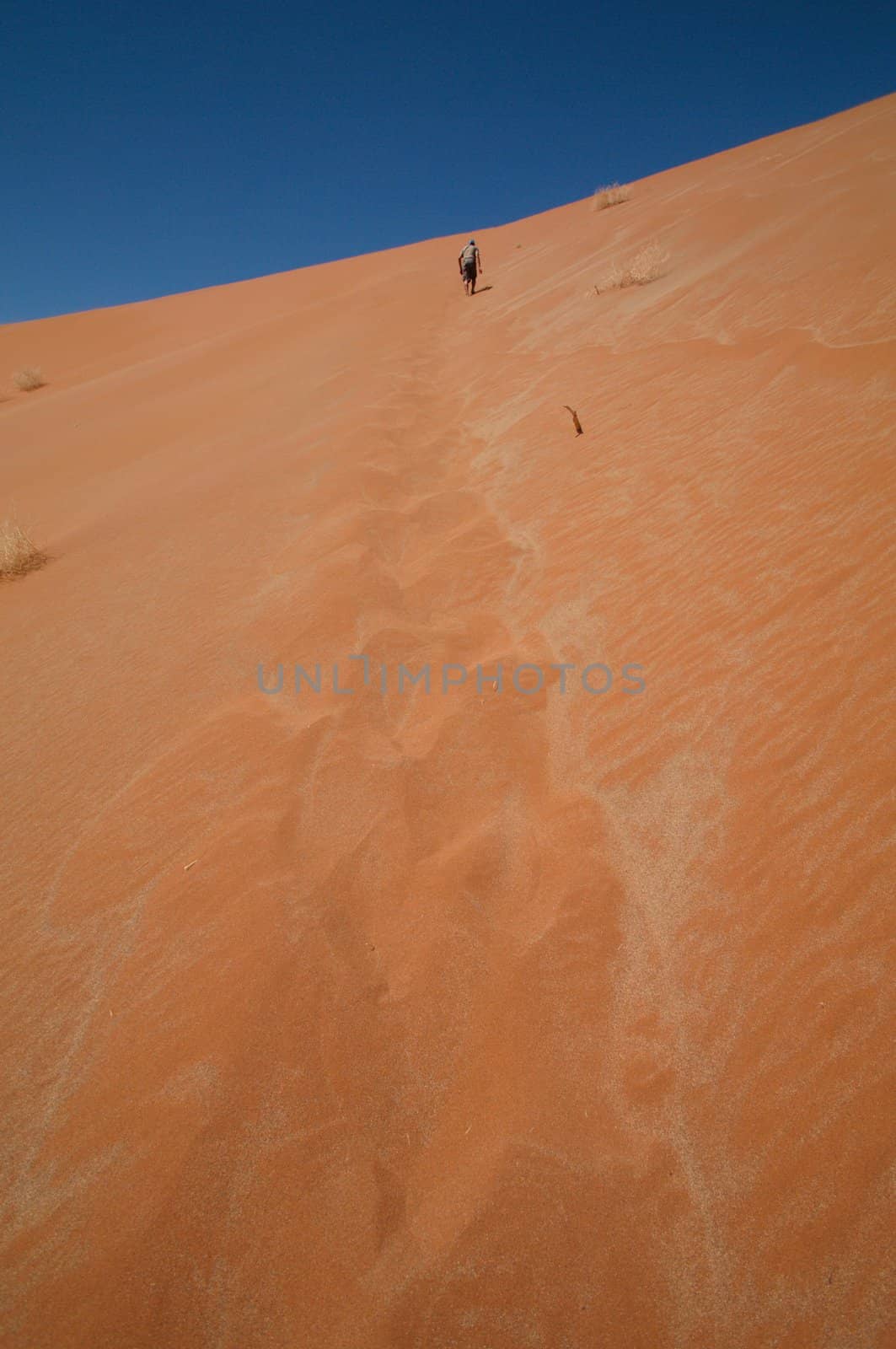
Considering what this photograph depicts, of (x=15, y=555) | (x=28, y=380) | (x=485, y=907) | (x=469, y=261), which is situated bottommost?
(x=485, y=907)

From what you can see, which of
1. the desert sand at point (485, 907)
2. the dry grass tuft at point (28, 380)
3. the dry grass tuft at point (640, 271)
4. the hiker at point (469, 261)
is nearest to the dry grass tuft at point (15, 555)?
the desert sand at point (485, 907)

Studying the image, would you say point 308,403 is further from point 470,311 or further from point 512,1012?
point 512,1012

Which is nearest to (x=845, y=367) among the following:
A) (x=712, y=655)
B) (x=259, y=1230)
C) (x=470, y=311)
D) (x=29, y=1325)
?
(x=712, y=655)

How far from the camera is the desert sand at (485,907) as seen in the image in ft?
4.41

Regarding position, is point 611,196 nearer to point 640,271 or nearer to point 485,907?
point 640,271

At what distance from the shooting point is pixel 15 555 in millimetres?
4680

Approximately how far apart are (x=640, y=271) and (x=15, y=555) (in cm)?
832

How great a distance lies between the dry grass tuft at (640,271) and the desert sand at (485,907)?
384cm

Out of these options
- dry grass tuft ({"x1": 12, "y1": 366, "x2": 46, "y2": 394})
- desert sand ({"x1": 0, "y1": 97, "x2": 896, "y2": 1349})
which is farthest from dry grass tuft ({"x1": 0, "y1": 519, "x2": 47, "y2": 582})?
dry grass tuft ({"x1": 12, "y1": 366, "x2": 46, "y2": 394})

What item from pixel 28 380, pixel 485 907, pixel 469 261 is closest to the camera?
pixel 485 907

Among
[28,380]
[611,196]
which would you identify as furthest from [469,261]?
[28,380]

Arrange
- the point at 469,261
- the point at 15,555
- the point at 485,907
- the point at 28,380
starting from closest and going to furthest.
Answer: the point at 485,907 → the point at 15,555 → the point at 469,261 → the point at 28,380

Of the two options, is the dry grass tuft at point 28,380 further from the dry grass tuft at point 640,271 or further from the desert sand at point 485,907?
the desert sand at point 485,907

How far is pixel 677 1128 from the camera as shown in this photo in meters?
1.49
